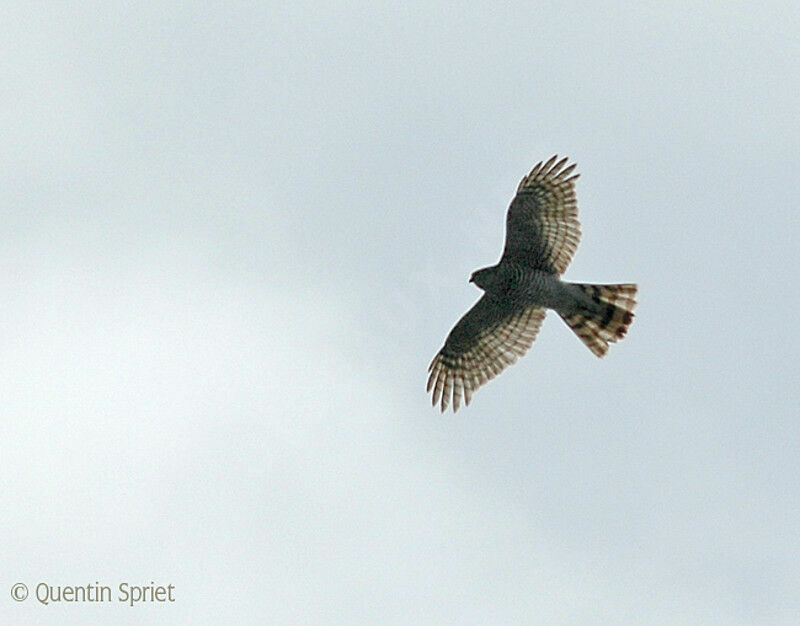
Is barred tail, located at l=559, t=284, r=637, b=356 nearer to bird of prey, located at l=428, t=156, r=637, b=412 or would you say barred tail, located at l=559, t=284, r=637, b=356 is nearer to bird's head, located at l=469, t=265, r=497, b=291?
bird of prey, located at l=428, t=156, r=637, b=412

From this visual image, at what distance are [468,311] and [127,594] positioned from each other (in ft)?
26.1

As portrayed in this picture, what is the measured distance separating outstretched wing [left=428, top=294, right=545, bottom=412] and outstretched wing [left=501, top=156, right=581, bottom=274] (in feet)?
4.67

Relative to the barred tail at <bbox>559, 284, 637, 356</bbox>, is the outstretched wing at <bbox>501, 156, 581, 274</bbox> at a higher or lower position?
higher

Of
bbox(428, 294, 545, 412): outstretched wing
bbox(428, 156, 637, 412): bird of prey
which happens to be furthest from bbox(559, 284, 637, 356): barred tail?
bbox(428, 294, 545, 412): outstretched wing

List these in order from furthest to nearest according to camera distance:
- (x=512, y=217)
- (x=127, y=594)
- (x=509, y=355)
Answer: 1. (x=509, y=355)
2. (x=512, y=217)
3. (x=127, y=594)

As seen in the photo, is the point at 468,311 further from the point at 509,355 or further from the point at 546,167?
the point at 546,167

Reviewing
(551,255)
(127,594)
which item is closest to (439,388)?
(551,255)

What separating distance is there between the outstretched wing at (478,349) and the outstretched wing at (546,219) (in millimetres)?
1422

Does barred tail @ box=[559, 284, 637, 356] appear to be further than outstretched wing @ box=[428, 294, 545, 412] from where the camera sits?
No

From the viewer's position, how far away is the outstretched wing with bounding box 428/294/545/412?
26.6 metres

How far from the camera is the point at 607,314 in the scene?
25.5 meters

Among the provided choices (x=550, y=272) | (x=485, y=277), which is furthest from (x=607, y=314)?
(x=485, y=277)

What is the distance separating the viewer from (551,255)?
25.4m

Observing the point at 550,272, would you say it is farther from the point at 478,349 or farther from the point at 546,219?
the point at 478,349
